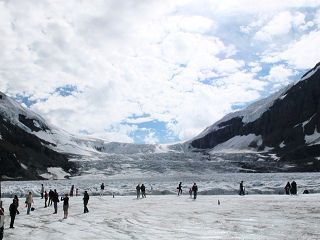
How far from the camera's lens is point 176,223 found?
29.4m

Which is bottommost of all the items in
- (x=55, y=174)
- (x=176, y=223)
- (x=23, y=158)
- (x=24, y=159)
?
(x=176, y=223)

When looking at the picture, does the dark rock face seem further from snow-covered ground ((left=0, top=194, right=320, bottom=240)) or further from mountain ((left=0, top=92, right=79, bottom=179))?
snow-covered ground ((left=0, top=194, right=320, bottom=240))

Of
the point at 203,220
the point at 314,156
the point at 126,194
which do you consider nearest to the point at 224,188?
the point at 126,194

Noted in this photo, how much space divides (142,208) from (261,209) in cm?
1066

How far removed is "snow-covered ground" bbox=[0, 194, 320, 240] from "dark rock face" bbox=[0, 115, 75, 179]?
11146 cm

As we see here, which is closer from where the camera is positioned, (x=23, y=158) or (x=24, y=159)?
(x=24, y=159)

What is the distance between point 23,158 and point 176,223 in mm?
145853

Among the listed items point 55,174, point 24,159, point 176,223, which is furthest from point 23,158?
point 176,223

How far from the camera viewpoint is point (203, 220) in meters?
30.5

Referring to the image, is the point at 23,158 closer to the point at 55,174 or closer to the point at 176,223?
the point at 55,174

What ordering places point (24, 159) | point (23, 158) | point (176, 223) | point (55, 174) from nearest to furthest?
1. point (176, 223)
2. point (24, 159)
3. point (23, 158)
4. point (55, 174)

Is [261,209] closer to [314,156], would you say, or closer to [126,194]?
[126,194]

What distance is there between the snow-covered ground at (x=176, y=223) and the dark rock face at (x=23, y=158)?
111460 millimetres

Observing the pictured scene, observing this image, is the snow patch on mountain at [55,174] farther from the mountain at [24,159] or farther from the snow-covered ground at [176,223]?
the snow-covered ground at [176,223]
